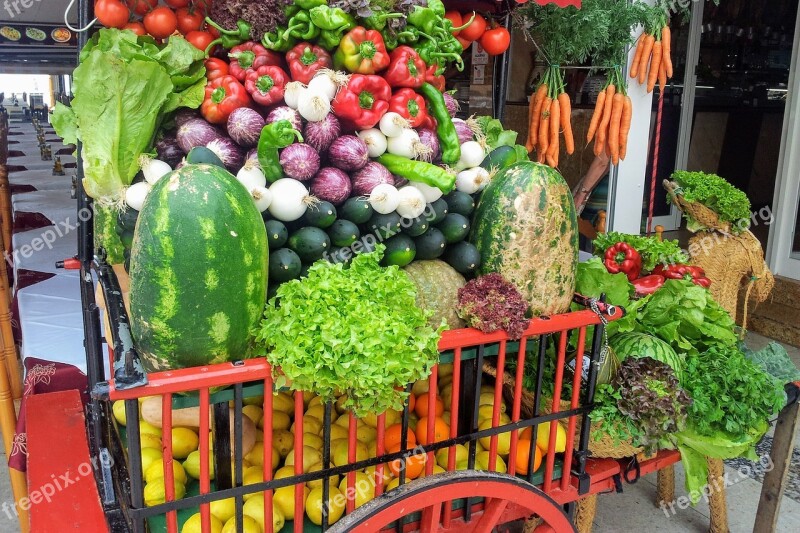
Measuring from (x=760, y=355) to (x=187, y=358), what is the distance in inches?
92.3

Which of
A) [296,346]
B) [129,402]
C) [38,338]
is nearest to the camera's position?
[129,402]

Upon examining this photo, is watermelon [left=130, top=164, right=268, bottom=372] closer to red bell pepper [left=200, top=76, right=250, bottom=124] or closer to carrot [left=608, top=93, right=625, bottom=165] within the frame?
red bell pepper [left=200, top=76, right=250, bottom=124]

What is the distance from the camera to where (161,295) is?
164cm

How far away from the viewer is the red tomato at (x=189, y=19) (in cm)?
240

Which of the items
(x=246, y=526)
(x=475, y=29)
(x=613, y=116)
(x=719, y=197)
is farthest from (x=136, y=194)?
(x=613, y=116)

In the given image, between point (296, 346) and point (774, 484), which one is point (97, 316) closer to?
point (296, 346)

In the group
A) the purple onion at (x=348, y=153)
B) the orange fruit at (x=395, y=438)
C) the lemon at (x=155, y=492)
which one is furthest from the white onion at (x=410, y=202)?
the lemon at (x=155, y=492)

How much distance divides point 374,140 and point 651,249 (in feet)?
6.34

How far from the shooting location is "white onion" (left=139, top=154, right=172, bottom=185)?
2064 mm

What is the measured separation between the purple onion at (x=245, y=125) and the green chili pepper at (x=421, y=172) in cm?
46

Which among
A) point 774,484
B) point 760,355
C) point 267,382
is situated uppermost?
point 267,382

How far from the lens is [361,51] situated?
2186mm

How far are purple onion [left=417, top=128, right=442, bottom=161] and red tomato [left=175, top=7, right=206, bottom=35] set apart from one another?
96cm

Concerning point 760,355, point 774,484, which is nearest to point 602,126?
point 760,355
